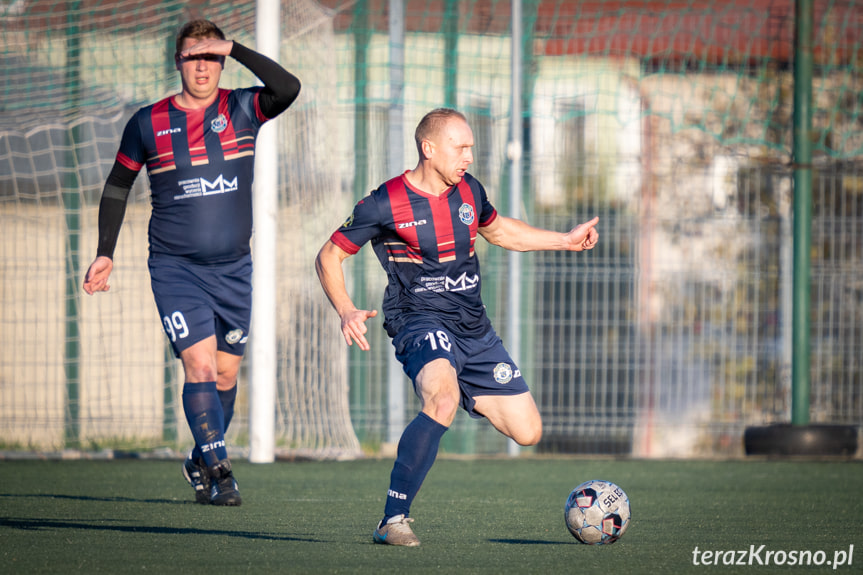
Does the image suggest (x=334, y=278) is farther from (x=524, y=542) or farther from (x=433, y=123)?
(x=524, y=542)

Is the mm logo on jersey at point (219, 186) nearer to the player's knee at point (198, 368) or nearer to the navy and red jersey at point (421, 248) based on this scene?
the player's knee at point (198, 368)

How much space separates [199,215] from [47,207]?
A: 152 inches

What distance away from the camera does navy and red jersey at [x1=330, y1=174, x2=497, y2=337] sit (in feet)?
15.4

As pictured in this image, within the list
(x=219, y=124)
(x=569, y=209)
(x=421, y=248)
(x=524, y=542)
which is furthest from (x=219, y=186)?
(x=569, y=209)

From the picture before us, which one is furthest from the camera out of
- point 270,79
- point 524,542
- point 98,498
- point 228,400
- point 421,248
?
point 228,400

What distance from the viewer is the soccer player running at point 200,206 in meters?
5.55

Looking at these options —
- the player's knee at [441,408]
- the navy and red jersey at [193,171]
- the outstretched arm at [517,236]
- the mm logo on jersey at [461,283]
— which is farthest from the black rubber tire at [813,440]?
the player's knee at [441,408]

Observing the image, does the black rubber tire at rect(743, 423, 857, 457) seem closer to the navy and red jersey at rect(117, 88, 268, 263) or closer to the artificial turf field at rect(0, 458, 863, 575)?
the artificial turf field at rect(0, 458, 863, 575)

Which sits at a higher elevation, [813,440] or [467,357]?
[467,357]

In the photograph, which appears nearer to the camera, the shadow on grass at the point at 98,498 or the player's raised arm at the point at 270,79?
the player's raised arm at the point at 270,79

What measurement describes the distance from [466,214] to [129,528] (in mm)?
1927

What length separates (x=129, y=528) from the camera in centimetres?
482

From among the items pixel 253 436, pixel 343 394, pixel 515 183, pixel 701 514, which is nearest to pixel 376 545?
pixel 701 514

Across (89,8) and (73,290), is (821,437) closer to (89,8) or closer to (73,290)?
(73,290)
